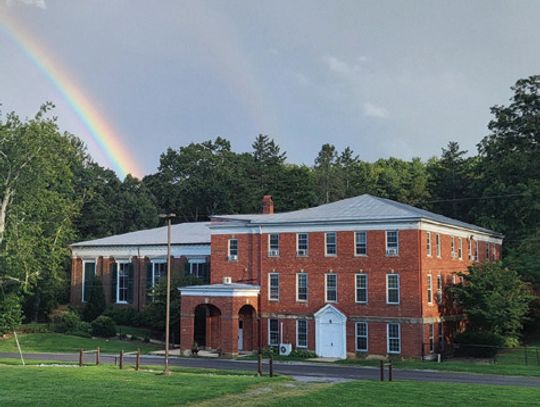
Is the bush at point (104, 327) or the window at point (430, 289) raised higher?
the window at point (430, 289)

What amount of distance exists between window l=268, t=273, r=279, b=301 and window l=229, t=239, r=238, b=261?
355 cm

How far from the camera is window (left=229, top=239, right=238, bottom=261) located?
5009 cm

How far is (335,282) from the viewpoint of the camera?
45281mm

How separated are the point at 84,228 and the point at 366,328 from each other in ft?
202

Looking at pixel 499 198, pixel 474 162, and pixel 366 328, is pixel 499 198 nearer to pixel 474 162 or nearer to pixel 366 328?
pixel 474 162

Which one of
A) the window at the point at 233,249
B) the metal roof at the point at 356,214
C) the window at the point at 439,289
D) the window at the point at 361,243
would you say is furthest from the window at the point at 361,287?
the window at the point at 233,249

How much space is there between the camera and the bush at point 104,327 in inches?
2188

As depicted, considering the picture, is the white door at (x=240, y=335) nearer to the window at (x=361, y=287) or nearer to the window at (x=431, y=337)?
the window at (x=361, y=287)

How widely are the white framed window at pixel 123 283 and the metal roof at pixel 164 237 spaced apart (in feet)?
7.48

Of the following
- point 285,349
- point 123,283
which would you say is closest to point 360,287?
point 285,349

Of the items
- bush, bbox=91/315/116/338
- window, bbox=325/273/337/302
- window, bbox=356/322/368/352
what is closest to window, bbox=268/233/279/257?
window, bbox=325/273/337/302

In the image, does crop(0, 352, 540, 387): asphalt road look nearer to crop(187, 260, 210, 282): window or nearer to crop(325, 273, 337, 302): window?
crop(325, 273, 337, 302): window

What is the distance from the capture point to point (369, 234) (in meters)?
44.3

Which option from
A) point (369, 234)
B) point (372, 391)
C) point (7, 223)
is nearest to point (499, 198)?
point (369, 234)
